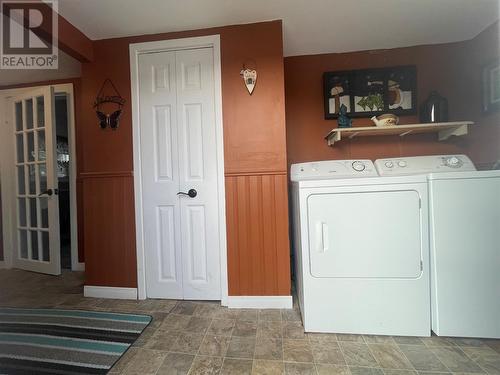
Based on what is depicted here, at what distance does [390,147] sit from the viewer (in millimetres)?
2266

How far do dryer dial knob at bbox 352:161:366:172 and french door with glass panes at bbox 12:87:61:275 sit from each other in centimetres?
305

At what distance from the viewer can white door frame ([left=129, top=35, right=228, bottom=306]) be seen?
1835 mm

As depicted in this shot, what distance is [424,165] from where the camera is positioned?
1653mm

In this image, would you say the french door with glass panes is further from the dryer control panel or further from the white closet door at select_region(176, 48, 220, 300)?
the dryer control panel

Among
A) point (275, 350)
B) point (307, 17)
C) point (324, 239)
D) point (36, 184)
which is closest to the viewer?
point (275, 350)

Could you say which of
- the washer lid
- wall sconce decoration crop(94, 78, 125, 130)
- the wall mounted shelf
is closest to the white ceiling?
wall sconce decoration crop(94, 78, 125, 130)

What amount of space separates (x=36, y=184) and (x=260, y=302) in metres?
2.86

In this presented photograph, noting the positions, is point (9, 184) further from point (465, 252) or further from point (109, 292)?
point (465, 252)

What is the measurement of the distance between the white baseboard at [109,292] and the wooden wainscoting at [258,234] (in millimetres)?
900

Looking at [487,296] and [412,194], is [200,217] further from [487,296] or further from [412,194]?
[487,296]

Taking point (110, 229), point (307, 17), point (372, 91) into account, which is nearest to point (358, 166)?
point (372, 91)

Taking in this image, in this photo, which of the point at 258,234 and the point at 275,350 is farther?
the point at 258,234

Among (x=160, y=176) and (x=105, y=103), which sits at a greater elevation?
(x=105, y=103)

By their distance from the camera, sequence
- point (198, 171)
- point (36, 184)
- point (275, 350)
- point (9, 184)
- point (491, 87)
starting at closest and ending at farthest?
1. point (275, 350)
2. point (198, 171)
3. point (491, 87)
4. point (36, 184)
5. point (9, 184)
